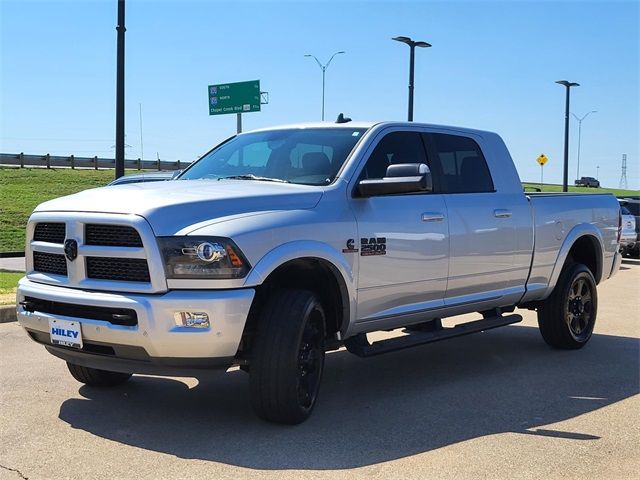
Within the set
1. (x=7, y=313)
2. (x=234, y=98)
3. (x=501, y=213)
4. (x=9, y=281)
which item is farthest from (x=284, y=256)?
(x=234, y=98)

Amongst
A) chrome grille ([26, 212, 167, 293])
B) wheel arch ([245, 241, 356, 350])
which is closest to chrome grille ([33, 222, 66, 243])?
chrome grille ([26, 212, 167, 293])

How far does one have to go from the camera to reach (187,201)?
15.6ft

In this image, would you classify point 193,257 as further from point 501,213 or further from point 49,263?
point 501,213

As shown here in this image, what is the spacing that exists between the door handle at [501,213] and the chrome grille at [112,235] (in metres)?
3.33

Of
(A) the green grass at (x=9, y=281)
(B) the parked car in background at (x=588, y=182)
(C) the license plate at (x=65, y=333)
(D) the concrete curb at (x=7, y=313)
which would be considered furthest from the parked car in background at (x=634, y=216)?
(B) the parked car in background at (x=588, y=182)

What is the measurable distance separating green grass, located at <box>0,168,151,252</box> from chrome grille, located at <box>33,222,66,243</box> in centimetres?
1395

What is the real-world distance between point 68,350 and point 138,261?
0.79 metres

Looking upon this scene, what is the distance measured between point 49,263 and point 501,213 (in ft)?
12.2

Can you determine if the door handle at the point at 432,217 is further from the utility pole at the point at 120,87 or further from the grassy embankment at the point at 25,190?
the grassy embankment at the point at 25,190

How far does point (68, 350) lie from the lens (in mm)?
4902

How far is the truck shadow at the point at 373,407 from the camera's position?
15.3ft

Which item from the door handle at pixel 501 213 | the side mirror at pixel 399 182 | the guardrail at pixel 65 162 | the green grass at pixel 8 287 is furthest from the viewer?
the guardrail at pixel 65 162

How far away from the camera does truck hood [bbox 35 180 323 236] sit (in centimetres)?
465

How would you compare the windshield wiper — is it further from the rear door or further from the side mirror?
the rear door
